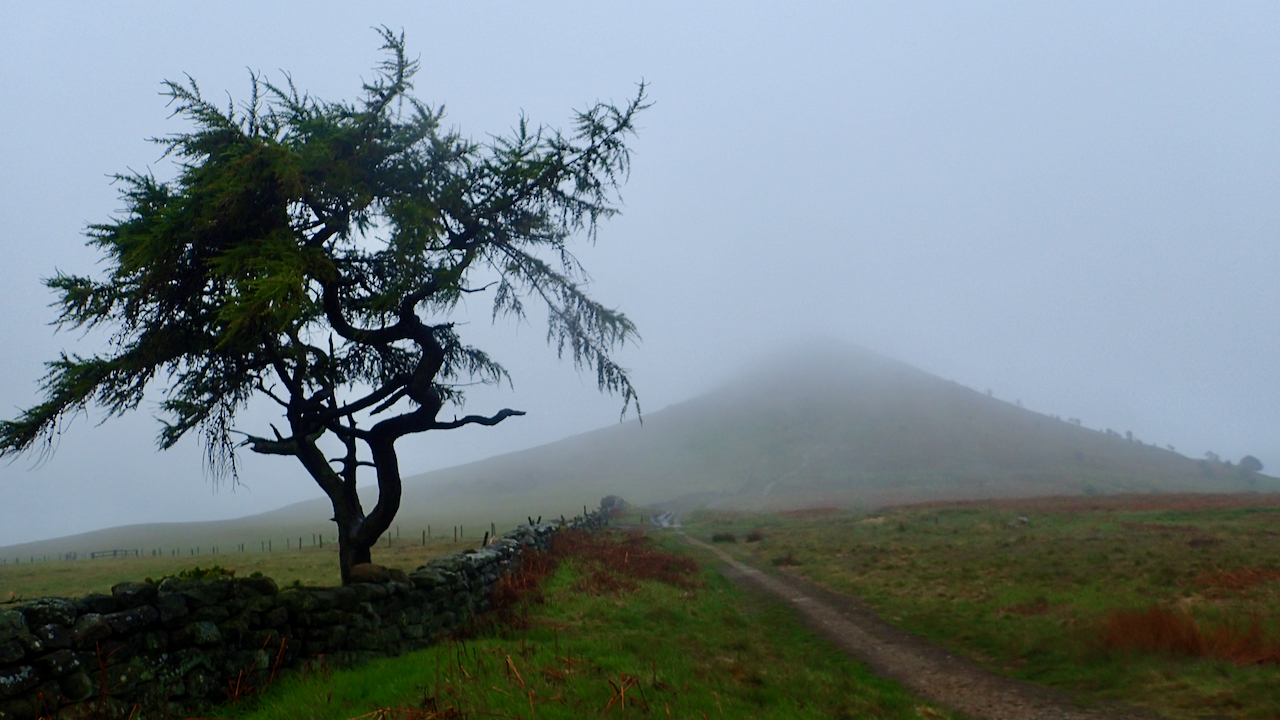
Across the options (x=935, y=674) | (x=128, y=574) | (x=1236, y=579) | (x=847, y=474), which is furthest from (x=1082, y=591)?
(x=847, y=474)

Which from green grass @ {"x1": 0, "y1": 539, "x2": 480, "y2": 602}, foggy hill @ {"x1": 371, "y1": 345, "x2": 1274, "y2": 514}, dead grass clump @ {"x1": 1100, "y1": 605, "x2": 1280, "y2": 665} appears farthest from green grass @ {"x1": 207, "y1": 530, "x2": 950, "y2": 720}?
foggy hill @ {"x1": 371, "y1": 345, "x2": 1274, "y2": 514}

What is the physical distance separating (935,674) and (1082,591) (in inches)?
317

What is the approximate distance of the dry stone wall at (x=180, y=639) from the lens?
6637 millimetres

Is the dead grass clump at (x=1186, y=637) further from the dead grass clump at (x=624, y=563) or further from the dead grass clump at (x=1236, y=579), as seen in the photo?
the dead grass clump at (x=624, y=563)

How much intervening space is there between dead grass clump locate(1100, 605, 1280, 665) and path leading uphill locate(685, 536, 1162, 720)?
93.2 inches

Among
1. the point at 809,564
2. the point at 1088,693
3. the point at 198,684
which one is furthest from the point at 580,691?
the point at 809,564

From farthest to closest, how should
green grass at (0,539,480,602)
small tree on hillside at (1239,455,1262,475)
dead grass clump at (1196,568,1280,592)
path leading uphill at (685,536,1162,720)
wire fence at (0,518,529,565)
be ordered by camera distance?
small tree on hillside at (1239,455,1262,475) < wire fence at (0,518,529,565) < green grass at (0,539,480,602) < dead grass clump at (1196,568,1280,592) < path leading uphill at (685,536,1162,720)

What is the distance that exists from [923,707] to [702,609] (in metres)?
7.98

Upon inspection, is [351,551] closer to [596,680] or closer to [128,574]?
[596,680]

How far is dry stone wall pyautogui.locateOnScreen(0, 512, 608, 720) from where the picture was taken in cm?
664

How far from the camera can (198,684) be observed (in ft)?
26.3

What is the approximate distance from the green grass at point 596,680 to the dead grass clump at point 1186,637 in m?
4.60

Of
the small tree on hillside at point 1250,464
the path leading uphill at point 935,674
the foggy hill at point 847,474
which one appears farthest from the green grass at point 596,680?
the small tree on hillside at point 1250,464

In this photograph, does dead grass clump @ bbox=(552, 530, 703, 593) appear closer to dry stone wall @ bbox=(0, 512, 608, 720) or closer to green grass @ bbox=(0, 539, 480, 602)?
green grass @ bbox=(0, 539, 480, 602)
